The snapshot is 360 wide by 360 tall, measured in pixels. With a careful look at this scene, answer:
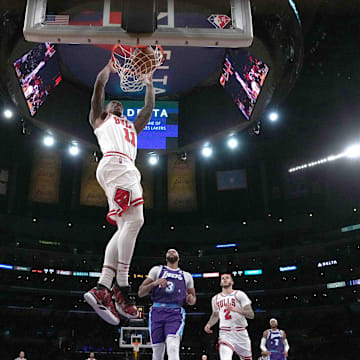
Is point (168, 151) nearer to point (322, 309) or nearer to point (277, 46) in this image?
point (277, 46)

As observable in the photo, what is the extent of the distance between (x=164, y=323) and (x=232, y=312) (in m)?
2.24

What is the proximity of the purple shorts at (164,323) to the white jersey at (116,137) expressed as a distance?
82.7 inches

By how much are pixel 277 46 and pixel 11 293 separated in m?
23.3

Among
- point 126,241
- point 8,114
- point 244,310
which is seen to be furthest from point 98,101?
point 8,114

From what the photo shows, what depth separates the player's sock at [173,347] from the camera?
500 centimetres

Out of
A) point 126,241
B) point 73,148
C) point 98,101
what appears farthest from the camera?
point 73,148

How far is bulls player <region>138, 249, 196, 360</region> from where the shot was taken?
5340 mm

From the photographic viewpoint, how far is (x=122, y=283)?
4.32 meters

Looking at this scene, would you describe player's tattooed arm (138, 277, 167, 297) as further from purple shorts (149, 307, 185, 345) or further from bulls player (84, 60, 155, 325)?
bulls player (84, 60, 155, 325)

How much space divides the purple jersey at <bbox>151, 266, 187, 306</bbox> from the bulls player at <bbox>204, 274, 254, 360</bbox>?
1.72 metres

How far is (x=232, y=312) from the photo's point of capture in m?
7.33

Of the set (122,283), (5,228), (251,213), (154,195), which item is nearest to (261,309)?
(251,213)

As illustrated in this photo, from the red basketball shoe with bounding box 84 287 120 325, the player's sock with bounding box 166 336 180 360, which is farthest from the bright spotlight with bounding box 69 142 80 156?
the red basketball shoe with bounding box 84 287 120 325

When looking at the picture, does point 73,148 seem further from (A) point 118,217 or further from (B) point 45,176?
(A) point 118,217
